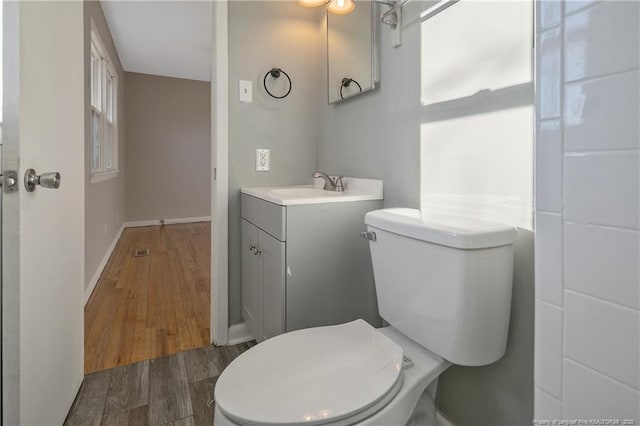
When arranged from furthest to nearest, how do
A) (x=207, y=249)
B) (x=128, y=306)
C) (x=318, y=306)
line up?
(x=207, y=249), (x=128, y=306), (x=318, y=306)

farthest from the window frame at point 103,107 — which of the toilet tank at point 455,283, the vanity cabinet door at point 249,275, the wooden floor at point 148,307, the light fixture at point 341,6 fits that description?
the toilet tank at point 455,283

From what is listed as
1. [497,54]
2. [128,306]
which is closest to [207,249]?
[128,306]

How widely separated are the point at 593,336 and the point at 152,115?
606cm

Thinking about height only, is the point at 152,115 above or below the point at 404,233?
above

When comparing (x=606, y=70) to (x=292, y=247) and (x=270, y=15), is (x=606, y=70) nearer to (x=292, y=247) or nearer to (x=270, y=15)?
(x=292, y=247)

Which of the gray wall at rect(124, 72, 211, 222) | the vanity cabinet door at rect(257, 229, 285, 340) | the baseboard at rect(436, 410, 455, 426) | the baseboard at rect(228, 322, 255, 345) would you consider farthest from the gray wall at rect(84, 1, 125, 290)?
the baseboard at rect(436, 410, 455, 426)

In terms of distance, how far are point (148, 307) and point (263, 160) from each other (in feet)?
4.35

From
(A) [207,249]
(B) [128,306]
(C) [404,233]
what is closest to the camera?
(C) [404,233]

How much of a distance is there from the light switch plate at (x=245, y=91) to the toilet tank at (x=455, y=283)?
1152 millimetres

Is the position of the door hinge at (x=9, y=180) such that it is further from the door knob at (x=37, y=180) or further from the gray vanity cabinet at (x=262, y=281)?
the gray vanity cabinet at (x=262, y=281)

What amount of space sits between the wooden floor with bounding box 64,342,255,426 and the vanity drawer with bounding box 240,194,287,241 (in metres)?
0.71

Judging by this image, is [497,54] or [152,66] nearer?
[497,54]

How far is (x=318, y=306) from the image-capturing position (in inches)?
56.8

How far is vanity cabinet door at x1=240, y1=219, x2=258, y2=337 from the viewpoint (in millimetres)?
1660
